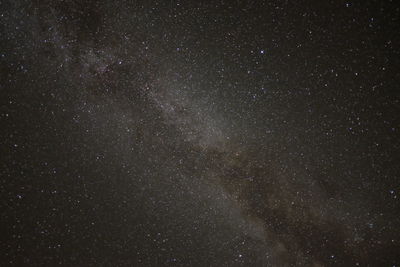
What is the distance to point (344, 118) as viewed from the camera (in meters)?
2.22

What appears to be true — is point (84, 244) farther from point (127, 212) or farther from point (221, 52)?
point (221, 52)

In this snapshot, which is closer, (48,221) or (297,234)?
(297,234)

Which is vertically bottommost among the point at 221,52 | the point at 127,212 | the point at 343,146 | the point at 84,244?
the point at 84,244

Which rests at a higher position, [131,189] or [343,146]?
[343,146]

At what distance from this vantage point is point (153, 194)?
105 inches

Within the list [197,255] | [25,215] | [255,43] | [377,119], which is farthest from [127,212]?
[377,119]

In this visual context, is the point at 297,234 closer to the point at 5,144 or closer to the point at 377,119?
the point at 377,119

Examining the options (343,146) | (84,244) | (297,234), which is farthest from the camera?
(84,244)

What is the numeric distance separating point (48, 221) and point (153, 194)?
52.9 inches

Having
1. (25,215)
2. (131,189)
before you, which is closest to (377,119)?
(131,189)

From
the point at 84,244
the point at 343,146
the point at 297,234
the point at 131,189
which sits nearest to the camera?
the point at 343,146

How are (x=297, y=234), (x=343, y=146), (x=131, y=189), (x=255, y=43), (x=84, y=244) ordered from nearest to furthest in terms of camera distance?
1. (x=255, y=43)
2. (x=343, y=146)
3. (x=297, y=234)
4. (x=131, y=189)
5. (x=84, y=244)

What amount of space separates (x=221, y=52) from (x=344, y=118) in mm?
1274

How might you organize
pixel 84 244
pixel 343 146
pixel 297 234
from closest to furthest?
pixel 343 146 → pixel 297 234 → pixel 84 244
